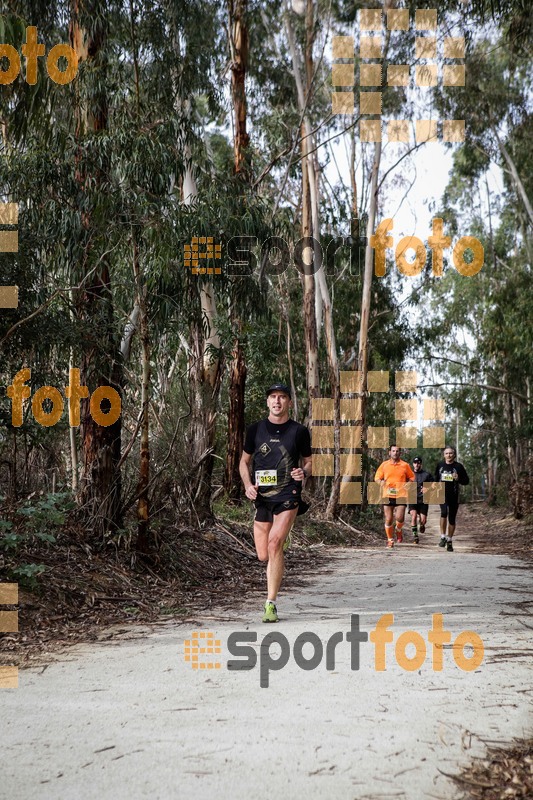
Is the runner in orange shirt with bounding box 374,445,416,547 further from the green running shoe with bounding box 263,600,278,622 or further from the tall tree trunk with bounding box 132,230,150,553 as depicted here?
the green running shoe with bounding box 263,600,278,622

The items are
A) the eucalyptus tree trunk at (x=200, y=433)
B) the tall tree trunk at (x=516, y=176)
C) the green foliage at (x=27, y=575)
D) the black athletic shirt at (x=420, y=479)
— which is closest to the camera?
the green foliage at (x=27, y=575)

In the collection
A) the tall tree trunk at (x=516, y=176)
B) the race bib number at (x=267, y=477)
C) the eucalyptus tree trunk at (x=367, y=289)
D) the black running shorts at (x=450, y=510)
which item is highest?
the tall tree trunk at (x=516, y=176)

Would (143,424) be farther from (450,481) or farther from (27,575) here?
(450,481)

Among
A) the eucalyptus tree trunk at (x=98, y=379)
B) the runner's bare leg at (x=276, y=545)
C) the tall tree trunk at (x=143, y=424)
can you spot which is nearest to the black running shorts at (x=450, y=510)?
the eucalyptus tree trunk at (x=98, y=379)

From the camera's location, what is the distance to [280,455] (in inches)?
279

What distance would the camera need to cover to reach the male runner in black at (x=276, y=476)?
A: 23.2 ft

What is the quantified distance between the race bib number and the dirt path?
41.8 inches

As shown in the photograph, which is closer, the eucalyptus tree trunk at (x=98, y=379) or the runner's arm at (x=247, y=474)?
the runner's arm at (x=247, y=474)

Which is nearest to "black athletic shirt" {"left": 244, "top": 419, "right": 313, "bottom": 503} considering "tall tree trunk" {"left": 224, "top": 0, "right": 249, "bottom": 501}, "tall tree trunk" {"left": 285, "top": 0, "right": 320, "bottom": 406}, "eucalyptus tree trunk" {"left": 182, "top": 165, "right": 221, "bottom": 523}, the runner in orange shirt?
"eucalyptus tree trunk" {"left": 182, "top": 165, "right": 221, "bottom": 523}

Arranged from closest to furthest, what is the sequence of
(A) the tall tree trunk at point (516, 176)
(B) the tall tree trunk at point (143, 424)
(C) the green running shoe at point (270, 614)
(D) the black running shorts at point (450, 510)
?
(C) the green running shoe at point (270, 614), (B) the tall tree trunk at point (143, 424), (D) the black running shorts at point (450, 510), (A) the tall tree trunk at point (516, 176)

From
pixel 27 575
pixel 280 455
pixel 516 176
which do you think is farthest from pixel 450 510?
pixel 516 176

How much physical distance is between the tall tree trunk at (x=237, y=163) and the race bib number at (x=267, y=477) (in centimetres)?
781

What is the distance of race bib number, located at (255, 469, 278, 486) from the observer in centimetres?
712

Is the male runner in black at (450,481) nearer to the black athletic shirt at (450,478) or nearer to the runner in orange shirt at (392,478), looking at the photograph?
the black athletic shirt at (450,478)
